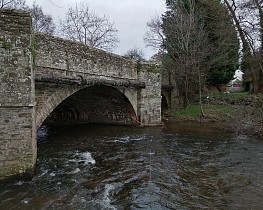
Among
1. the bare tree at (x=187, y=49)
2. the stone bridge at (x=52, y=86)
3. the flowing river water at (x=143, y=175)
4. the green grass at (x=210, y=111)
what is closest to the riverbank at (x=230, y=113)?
the green grass at (x=210, y=111)

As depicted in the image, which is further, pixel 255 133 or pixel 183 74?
pixel 183 74

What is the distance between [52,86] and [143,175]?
13.9 ft

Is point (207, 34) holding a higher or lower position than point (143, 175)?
higher

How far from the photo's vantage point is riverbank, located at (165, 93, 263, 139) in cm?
1355

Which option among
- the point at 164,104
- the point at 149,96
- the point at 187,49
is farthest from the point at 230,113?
the point at 164,104

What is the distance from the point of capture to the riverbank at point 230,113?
1355 centimetres

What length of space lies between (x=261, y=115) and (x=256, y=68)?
462 inches

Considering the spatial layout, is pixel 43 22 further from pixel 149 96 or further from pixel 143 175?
pixel 143 175

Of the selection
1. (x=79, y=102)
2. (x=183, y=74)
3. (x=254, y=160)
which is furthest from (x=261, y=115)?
(x=79, y=102)

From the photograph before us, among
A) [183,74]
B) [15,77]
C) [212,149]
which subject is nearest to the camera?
[15,77]

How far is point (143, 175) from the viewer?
7648 mm

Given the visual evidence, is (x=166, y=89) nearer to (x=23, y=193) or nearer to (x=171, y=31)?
(x=171, y=31)

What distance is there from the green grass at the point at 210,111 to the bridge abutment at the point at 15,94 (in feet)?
46.2

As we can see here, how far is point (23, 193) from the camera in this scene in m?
6.28
